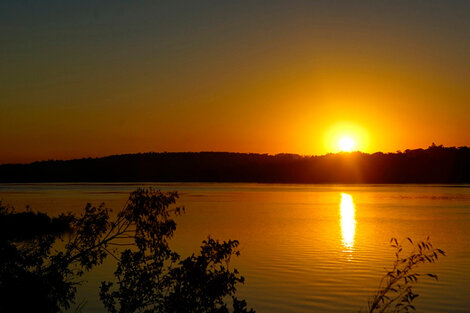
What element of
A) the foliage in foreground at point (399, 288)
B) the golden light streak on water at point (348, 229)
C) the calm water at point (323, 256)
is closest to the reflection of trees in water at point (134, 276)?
the foliage in foreground at point (399, 288)

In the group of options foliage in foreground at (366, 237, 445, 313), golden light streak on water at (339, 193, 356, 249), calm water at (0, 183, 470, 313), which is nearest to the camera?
foliage in foreground at (366, 237, 445, 313)

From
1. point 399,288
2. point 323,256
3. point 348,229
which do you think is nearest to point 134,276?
point 399,288

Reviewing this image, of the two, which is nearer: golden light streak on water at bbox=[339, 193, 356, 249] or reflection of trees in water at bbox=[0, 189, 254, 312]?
reflection of trees in water at bbox=[0, 189, 254, 312]

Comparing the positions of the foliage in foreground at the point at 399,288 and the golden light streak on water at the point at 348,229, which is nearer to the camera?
the foliage in foreground at the point at 399,288

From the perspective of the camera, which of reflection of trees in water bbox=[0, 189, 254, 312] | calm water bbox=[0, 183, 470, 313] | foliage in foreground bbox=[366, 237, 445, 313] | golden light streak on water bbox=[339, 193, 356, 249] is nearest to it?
foliage in foreground bbox=[366, 237, 445, 313]

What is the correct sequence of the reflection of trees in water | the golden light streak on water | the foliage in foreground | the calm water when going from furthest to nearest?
1. the golden light streak on water
2. the calm water
3. the reflection of trees in water
4. the foliage in foreground

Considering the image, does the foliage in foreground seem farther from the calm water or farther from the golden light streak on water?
the golden light streak on water

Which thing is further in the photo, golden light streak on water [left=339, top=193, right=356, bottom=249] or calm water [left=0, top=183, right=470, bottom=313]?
golden light streak on water [left=339, top=193, right=356, bottom=249]

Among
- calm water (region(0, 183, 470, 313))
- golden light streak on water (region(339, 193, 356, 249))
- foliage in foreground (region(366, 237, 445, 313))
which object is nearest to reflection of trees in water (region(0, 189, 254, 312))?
foliage in foreground (region(366, 237, 445, 313))

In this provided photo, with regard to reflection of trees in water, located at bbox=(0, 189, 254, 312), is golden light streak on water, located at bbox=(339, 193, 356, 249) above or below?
below

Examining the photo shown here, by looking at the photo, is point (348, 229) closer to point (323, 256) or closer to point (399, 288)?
point (323, 256)

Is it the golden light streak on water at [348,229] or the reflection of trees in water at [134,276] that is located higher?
the reflection of trees in water at [134,276]

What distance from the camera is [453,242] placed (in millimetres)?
34125

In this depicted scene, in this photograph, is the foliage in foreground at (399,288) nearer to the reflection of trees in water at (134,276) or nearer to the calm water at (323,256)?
the calm water at (323,256)
